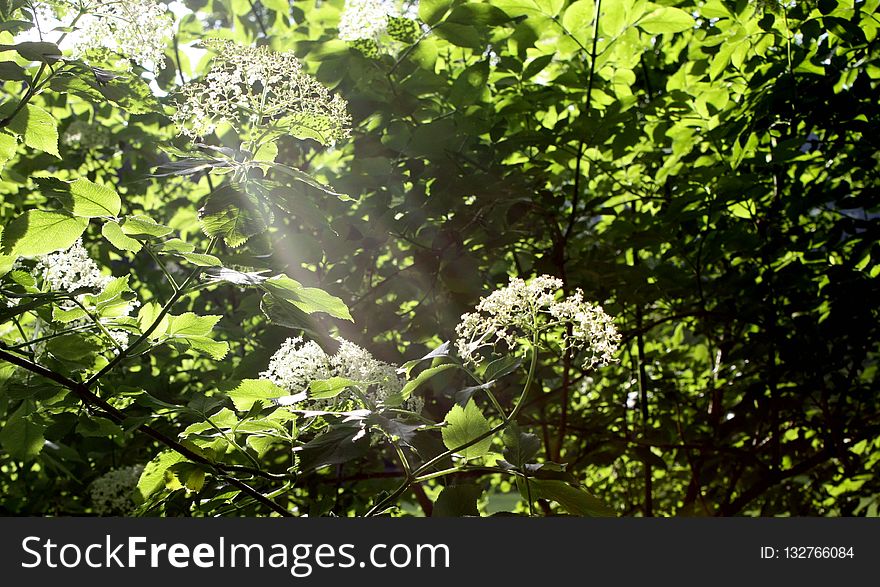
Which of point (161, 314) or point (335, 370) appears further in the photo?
point (335, 370)

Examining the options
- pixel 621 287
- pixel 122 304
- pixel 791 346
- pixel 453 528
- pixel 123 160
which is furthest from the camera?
pixel 123 160

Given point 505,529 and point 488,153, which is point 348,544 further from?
point 488,153

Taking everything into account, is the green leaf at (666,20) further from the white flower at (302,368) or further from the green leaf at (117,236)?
the green leaf at (117,236)

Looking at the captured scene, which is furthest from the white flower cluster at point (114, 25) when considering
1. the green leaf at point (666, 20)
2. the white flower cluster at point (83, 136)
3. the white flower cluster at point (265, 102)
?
the white flower cluster at point (83, 136)

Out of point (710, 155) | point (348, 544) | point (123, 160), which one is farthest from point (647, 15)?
point (123, 160)

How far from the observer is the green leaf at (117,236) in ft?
3.42

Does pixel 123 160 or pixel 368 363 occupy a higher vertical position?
pixel 123 160

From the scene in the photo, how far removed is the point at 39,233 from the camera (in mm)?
1022

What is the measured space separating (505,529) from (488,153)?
119cm

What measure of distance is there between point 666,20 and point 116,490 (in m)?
1.79

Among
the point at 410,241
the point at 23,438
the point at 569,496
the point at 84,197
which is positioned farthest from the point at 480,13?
the point at 23,438

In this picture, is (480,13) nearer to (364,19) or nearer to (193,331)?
(364,19)

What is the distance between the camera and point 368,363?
115 centimetres

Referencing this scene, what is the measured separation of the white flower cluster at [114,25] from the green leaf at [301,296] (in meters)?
0.47
